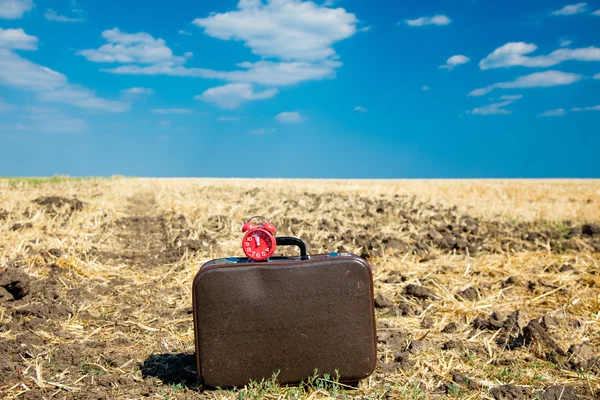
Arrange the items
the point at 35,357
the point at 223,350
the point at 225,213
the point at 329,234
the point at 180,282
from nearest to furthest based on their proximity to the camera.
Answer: the point at 223,350 → the point at 35,357 → the point at 180,282 → the point at 329,234 → the point at 225,213

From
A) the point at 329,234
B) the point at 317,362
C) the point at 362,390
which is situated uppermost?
the point at 329,234

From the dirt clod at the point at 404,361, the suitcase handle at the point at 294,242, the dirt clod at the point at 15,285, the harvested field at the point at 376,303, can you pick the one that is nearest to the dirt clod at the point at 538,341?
the harvested field at the point at 376,303

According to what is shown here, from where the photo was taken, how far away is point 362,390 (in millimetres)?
3281

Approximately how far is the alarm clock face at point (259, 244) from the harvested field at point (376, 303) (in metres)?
0.77

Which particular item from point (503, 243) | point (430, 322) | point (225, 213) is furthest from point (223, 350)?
point (225, 213)

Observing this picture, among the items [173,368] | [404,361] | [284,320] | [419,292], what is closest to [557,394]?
[404,361]

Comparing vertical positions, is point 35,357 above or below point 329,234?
below

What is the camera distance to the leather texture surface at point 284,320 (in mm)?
3031

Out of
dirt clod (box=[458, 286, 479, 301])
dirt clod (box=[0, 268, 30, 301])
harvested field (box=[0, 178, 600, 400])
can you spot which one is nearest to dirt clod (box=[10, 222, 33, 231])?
harvested field (box=[0, 178, 600, 400])

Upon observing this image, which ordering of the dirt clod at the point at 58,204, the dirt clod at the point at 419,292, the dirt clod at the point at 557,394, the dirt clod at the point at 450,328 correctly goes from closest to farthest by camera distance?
the dirt clod at the point at 557,394, the dirt clod at the point at 450,328, the dirt clod at the point at 419,292, the dirt clod at the point at 58,204

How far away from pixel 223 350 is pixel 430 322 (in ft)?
6.97

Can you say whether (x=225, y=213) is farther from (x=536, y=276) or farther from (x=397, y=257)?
(x=536, y=276)

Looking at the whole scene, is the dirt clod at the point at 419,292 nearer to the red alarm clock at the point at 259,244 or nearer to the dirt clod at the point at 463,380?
the dirt clod at the point at 463,380

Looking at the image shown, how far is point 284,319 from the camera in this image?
3.07 meters
